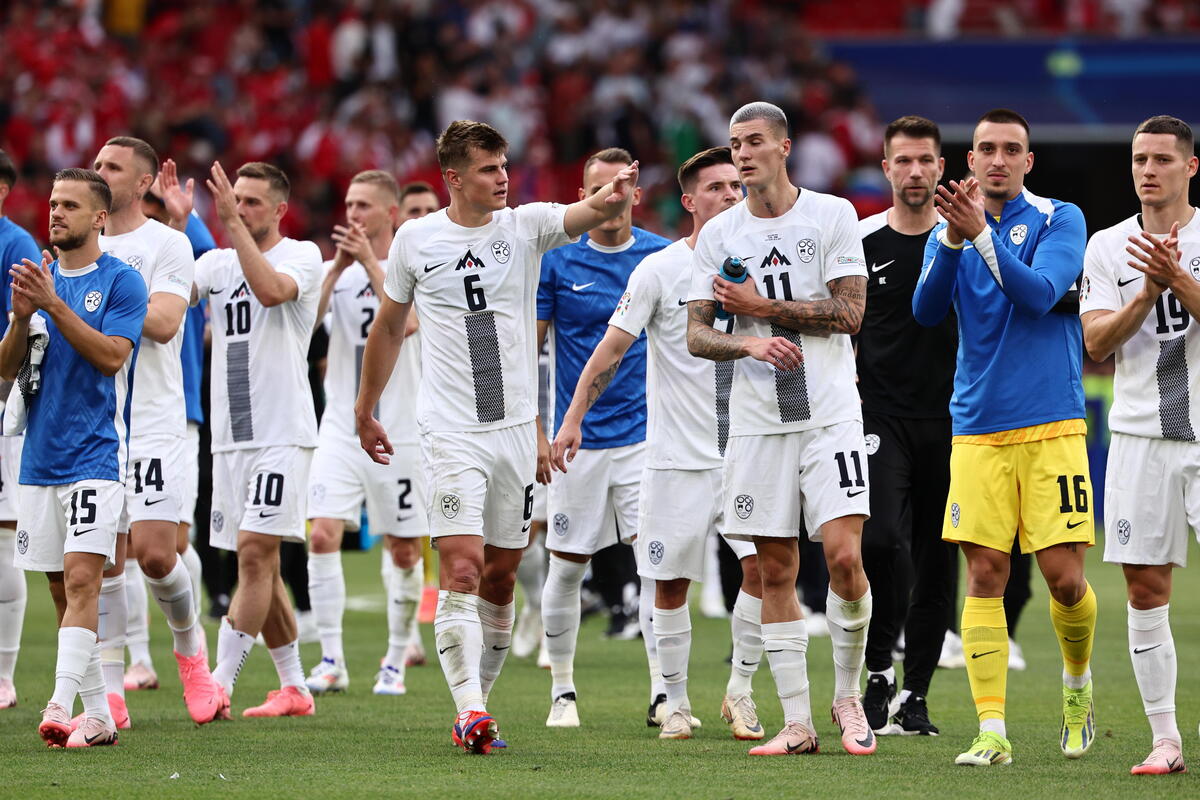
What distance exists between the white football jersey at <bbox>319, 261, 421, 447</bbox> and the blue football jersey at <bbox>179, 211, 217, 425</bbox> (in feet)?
2.47

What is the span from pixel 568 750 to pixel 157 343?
9.98ft

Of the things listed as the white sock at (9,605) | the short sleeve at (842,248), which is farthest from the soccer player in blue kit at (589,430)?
the white sock at (9,605)

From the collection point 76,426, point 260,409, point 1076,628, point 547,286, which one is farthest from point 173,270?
point 1076,628

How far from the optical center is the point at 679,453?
27.9 ft

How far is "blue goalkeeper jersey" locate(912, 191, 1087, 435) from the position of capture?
715 cm

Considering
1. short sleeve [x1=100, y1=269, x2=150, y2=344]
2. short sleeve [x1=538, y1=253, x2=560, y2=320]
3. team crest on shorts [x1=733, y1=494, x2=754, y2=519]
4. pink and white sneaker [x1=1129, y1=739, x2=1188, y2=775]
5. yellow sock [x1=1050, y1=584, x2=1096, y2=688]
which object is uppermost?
short sleeve [x1=538, y1=253, x2=560, y2=320]

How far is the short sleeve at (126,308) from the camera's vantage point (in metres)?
7.72

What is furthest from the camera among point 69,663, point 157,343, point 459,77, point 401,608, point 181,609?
point 459,77

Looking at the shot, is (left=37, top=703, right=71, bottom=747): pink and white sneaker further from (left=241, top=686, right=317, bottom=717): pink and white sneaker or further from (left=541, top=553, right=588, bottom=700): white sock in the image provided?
(left=541, top=553, right=588, bottom=700): white sock

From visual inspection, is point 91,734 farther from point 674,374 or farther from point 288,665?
point 674,374

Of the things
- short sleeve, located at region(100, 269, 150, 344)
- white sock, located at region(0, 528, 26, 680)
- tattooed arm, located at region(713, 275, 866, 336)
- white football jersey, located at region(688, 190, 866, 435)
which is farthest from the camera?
white sock, located at region(0, 528, 26, 680)

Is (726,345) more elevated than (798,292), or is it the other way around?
(798,292)

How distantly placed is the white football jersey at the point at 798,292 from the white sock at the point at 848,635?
0.80m

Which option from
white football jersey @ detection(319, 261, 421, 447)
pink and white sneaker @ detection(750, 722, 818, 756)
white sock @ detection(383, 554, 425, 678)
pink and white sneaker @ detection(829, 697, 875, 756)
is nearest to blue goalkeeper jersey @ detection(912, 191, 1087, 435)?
pink and white sneaker @ detection(829, 697, 875, 756)
